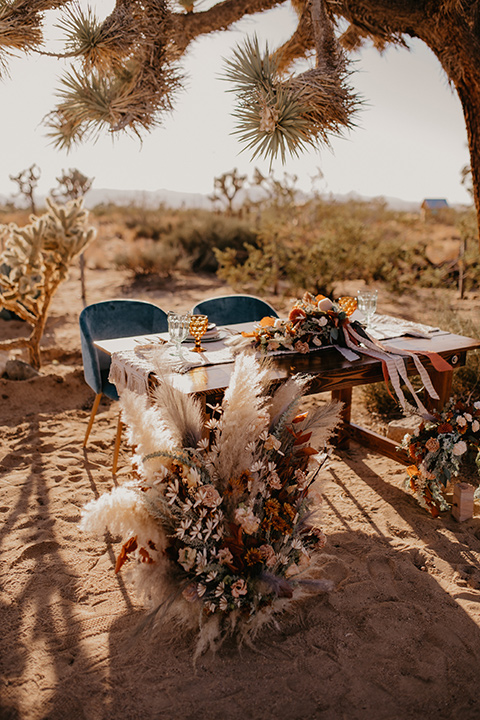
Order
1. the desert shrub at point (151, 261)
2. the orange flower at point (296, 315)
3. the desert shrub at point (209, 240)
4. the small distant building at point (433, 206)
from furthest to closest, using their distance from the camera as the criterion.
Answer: the small distant building at point (433, 206), the desert shrub at point (209, 240), the desert shrub at point (151, 261), the orange flower at point (296, 315)

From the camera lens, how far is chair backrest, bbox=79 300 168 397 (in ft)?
12.0

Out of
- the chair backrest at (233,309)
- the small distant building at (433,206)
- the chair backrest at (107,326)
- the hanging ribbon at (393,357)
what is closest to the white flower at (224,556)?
the hanging ribbon at (393,357)

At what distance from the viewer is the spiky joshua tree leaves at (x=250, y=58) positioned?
3172 millimetres

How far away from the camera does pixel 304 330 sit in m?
2.96

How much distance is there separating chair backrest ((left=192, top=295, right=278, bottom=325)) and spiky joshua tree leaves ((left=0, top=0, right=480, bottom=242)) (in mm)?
1310

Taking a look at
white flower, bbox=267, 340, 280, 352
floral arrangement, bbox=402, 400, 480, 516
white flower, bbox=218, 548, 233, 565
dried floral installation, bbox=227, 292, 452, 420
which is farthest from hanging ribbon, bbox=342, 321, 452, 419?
white flower, bbox=218, 548, 233, 565

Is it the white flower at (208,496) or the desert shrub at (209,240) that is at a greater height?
the desert shrub at (209,240)

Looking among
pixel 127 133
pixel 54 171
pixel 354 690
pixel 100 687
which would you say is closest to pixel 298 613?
pixel 354 690

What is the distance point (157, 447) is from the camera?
1.91 m

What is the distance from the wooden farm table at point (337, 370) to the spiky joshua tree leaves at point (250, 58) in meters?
1.26

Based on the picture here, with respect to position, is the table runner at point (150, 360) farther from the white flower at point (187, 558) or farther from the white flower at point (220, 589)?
the white flower at point (220, 589)

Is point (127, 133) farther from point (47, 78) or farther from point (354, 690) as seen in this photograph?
point (354, 690)

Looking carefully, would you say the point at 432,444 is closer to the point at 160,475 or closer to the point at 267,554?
the point at 267,554

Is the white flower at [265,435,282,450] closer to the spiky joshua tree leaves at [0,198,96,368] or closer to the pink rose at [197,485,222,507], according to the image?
the pink rose at [197,485,222,507]
